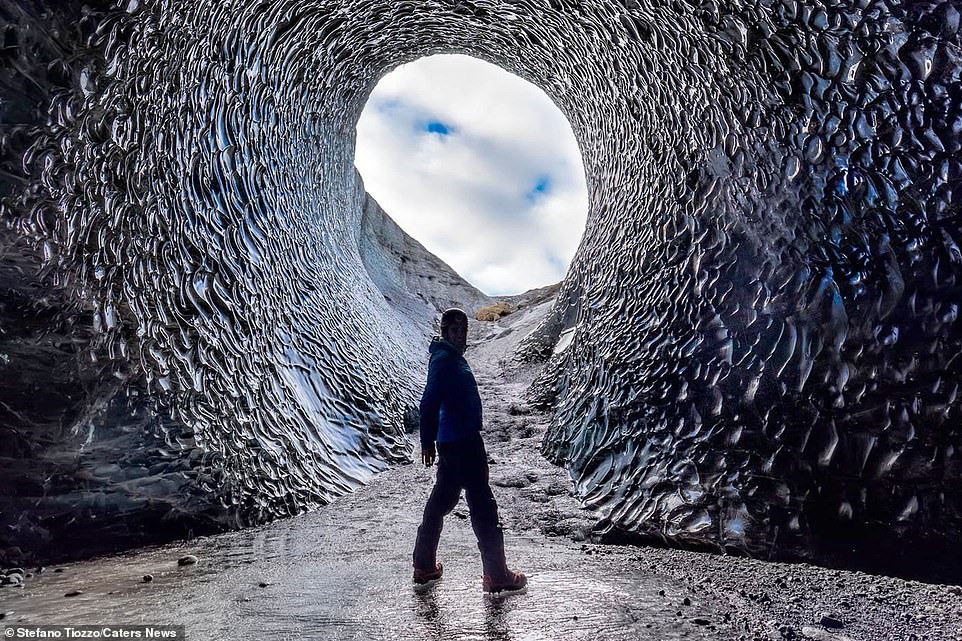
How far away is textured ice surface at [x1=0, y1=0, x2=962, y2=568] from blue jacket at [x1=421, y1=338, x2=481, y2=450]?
1.51 metres

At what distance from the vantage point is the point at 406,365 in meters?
7.75

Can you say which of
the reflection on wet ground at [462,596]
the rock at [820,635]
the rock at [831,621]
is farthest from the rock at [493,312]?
the rock at [820,635]

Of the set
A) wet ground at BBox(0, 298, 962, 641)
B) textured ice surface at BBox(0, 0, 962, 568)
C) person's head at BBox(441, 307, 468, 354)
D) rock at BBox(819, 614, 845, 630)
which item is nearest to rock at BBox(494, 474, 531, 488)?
textured ice surface at BBox(0, 0, 962, 568)

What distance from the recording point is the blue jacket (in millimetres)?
2326

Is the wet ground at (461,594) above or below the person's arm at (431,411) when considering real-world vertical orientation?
below

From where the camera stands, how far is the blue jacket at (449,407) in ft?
7.63

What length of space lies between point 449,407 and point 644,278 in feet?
7.95

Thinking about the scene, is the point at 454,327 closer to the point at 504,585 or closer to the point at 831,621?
the point at 504,585

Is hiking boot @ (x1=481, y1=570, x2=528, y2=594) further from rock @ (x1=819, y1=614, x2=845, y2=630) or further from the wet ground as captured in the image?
rock @ (x1=819, y1=614, x2=845, y2=630)

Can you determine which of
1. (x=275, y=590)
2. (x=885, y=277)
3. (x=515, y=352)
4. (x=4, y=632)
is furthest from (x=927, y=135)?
(x=515, y=352)

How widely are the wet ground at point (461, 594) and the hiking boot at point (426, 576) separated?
42 millimetres

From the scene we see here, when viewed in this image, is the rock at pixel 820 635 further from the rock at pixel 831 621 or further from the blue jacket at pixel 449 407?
the blue jacket at pixel 449 407

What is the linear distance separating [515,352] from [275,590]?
23.6 ft

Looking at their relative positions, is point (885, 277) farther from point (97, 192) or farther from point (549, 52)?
point (549, 52)
